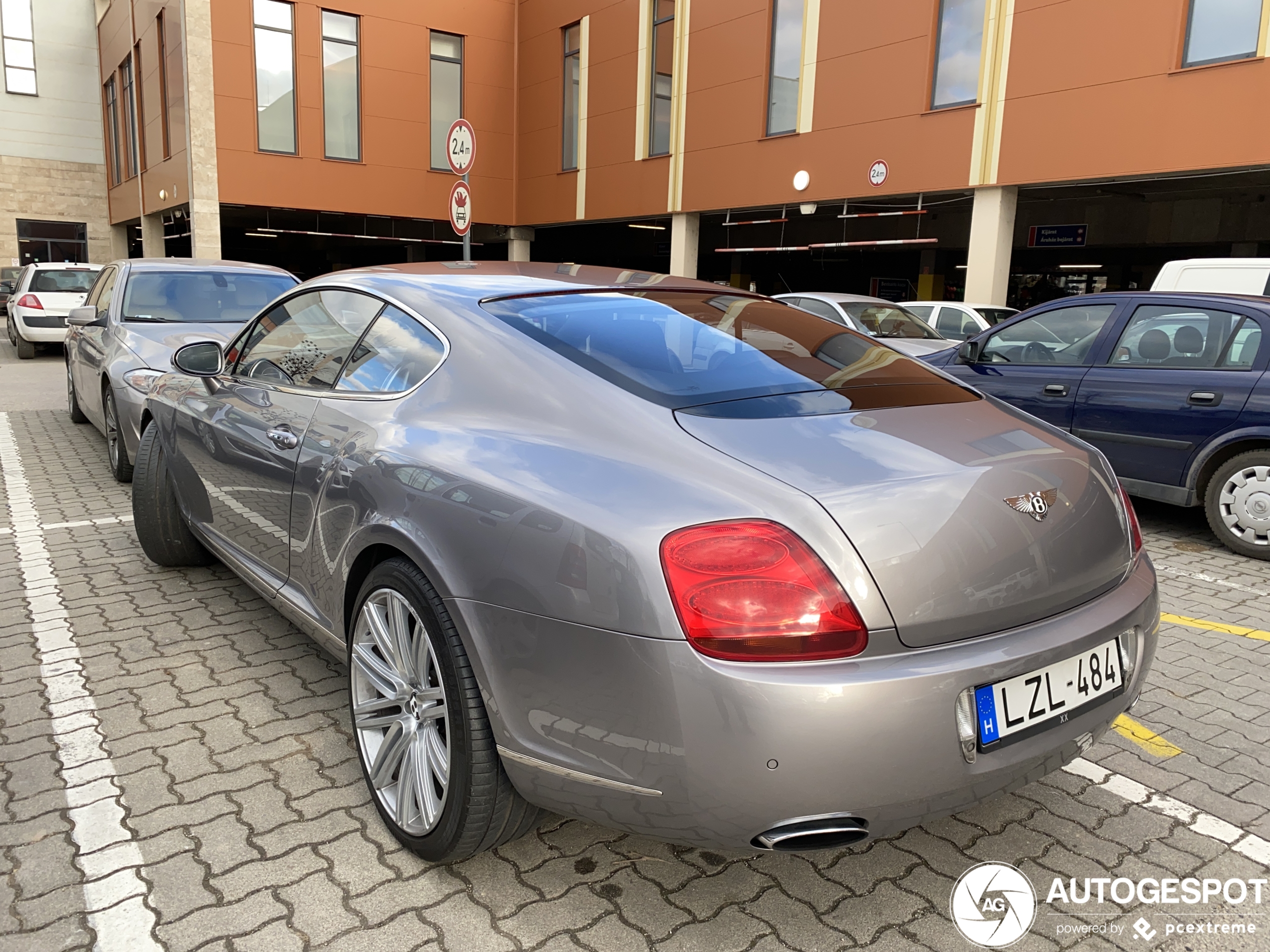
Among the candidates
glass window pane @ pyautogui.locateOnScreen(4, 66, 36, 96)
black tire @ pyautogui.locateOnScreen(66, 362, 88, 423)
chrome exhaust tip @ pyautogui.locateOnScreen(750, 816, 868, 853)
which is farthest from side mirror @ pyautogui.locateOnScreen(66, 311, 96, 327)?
glass window pane @ pyautogui.locateOnScreen(4, 66, 36, 96)

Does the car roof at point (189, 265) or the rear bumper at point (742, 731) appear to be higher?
the car roof at point (189, 265)

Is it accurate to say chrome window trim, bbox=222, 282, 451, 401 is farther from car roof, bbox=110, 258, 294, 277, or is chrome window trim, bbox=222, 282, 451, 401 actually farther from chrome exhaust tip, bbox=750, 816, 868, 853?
car roof, bbox=110, 258, 294, 277

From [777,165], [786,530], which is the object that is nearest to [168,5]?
[777,165]

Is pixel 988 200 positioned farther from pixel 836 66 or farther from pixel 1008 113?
pixel 836 66

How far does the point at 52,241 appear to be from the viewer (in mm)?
35969

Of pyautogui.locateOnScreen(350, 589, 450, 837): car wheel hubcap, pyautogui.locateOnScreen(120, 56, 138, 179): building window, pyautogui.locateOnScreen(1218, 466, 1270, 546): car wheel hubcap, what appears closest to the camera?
pyautogui.locateOnScreen(350, 589, 450, 837): car wheel hubcap

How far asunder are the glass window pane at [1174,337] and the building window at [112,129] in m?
35.6

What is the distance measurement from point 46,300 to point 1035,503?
18216 mm

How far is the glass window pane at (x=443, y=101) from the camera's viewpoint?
24.4 meters

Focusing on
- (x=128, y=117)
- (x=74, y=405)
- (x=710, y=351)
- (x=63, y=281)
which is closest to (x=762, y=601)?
(x=710, y=351)

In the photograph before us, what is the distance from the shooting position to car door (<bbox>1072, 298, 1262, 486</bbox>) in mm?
5691

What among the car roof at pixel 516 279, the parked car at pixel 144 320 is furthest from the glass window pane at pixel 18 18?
the car roof at pixel 516 279

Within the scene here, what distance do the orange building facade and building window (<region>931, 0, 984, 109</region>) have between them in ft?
0.12

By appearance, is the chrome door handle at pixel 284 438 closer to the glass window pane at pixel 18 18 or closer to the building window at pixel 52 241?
the building window at pixel 52 241
